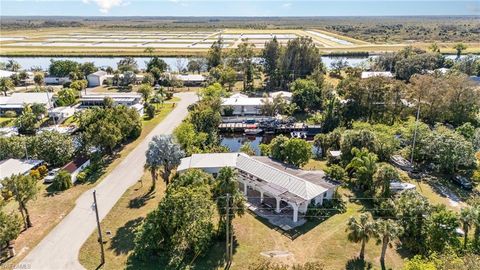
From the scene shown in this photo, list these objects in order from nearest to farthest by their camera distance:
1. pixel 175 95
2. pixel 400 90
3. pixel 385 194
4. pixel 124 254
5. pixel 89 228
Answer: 1. pixel 124 254
2. pixel 89 228
3. pixel 385 194
4. pixel 400 90
5. pixel 175 95

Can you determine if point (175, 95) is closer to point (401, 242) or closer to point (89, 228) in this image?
point (89, 228)

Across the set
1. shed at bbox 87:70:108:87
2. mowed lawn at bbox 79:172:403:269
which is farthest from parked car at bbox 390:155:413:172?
shed at bbox 87:70:108:87

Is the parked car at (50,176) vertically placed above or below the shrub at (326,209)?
A: above

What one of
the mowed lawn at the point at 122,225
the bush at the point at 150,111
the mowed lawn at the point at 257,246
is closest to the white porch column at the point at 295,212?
the mowed lawn at the point at 257,246

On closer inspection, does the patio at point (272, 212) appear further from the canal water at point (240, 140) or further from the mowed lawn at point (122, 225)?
the canal water at point (240, 140)

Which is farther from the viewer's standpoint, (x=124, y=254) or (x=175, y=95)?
(x=175, y=95)

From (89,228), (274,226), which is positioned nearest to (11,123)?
(89,228)
